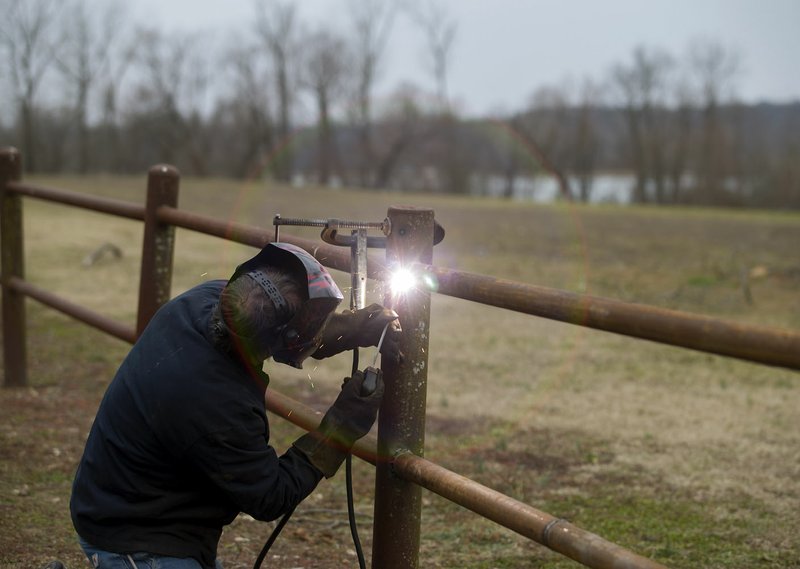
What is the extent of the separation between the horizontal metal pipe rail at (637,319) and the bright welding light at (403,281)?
0.04m

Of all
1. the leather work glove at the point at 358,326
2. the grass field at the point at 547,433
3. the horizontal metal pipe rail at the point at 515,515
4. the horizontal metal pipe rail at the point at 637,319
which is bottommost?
the grass field at the point at 547,433

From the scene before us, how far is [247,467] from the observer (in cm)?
220

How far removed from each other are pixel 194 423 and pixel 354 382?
1.38 ft

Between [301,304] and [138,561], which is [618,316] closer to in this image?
[301,304]

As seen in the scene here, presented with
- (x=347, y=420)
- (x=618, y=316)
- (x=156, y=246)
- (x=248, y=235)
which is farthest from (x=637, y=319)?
(x=156, y=246)

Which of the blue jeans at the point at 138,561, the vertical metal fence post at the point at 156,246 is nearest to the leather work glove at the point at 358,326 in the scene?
the blue jeans at the point at 138,561

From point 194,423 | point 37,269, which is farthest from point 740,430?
point 37,269

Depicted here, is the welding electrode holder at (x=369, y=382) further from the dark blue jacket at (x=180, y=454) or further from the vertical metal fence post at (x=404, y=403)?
the dark blue jacket at (x=180, y=454)

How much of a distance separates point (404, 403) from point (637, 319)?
83 cm

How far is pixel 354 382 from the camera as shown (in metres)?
2.34

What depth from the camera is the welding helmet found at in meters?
2.17

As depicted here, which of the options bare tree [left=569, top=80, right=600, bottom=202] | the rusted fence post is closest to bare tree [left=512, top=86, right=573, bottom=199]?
bare tree [left=569, top=80, right=600, bottom=202]

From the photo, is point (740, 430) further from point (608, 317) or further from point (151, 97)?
point (151, 97)

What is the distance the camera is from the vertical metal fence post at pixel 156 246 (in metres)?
4.18
